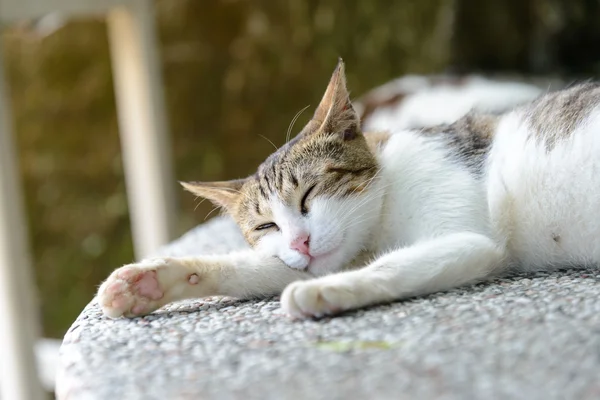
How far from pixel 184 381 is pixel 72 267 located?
133 inches

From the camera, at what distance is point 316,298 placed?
1.14 m

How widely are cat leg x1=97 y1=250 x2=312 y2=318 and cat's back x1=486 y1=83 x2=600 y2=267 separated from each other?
0.43 m

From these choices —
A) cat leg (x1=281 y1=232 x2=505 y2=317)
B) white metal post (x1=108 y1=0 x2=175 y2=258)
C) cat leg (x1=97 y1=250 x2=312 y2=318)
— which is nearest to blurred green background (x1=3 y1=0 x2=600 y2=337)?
white metal post (x1=108 y1=0 x2=175 y2=258)

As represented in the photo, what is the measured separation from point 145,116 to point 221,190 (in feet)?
4.55

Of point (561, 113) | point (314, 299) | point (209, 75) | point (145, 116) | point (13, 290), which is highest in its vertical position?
point (209, 75)

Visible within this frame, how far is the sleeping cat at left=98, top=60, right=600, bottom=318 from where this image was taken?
1.30m

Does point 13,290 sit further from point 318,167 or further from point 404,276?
point 404,276

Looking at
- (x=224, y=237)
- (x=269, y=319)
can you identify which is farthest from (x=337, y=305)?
(x=224, y=237)

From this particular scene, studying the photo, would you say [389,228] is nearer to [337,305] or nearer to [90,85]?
[337,305]

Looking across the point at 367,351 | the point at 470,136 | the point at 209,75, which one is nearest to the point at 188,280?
the point at 367,351

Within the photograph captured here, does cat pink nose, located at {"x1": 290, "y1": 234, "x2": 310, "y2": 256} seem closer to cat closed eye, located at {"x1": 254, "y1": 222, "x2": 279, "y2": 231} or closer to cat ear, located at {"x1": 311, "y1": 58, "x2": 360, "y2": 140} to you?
cat closed eye, located at {"x1": 254, "y1": 222, "x2": 279, "y2": 231}

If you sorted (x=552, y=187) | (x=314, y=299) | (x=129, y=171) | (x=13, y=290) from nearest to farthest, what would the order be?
(x=314, y=299) → (x=552, y=187) → (x=13, y=290) → (x=129, y=171)

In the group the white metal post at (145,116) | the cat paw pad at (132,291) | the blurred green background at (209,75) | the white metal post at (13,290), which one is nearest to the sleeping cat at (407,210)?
the cat paw pad at (132,291)

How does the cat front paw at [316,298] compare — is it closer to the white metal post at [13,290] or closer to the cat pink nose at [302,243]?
the cat pink nose at [302,243]
